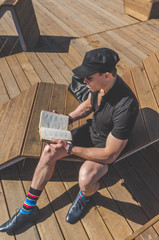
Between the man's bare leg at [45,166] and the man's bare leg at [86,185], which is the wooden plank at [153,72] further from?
the man's bare leg at [45,166]

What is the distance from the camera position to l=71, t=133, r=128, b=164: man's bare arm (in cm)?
192

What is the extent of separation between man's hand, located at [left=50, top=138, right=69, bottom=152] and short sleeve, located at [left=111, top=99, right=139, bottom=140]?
19.9 inches

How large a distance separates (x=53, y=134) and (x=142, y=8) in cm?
509

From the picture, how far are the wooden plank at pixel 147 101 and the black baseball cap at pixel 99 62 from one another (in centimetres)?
100

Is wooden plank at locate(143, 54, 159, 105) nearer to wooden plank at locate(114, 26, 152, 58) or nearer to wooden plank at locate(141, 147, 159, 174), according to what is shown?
wooden plank at locate(141, 147, 159, 174)

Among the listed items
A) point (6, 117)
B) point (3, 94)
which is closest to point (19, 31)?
point (3, 94)

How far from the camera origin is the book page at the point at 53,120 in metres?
2.26

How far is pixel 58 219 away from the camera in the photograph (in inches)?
90.4

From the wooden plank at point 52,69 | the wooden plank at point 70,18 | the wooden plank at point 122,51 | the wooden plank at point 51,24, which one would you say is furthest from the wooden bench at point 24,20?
the wooden plank at point 122,51

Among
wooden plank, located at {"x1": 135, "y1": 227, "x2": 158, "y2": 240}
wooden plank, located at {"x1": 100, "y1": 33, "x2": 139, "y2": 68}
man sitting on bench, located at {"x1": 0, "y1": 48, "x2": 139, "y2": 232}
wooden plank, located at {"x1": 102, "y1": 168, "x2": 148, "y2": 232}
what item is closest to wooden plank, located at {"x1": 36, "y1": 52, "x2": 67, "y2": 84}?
wooden plank, located at {"x1": 100, "y1": 33, "x2": 139, "y2": 68}

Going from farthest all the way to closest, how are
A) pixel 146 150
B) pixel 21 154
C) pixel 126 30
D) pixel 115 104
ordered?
pixel 126 30
pixel 146 150
pixel 21 154
pixel 115 104

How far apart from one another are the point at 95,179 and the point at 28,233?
907 mm

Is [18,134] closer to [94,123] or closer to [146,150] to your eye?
[94,123]

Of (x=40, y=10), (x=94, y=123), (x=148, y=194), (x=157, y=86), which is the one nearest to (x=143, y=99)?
(x=157, y=86)
